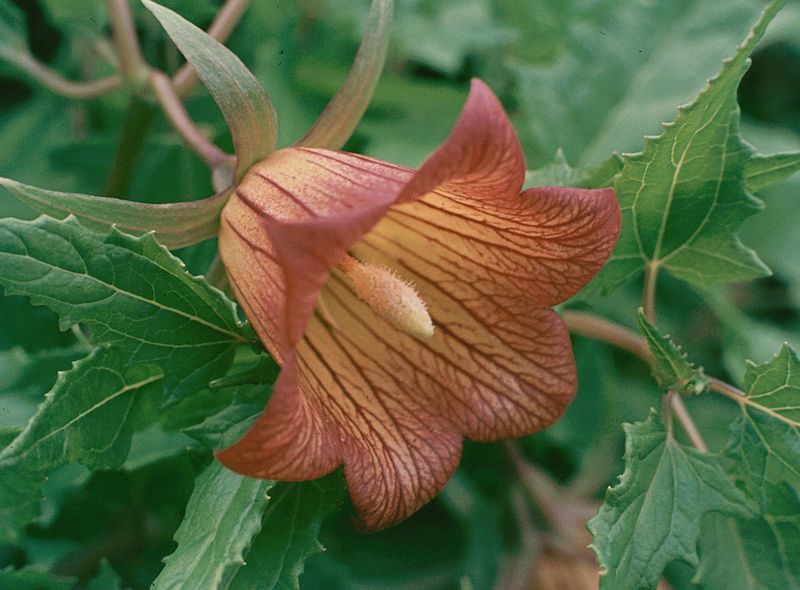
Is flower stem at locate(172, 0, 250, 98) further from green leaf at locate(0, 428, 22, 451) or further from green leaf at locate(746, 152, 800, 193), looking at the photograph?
green leaf at locate(746, 152, 800, 193)

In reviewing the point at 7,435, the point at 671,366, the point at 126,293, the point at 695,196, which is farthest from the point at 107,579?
the point at 695,196

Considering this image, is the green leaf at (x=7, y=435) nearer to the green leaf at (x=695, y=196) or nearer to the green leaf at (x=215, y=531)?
the green leaf at (x=215, y=531)

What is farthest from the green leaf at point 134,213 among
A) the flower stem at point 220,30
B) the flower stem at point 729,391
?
the flower stem at point 729,391

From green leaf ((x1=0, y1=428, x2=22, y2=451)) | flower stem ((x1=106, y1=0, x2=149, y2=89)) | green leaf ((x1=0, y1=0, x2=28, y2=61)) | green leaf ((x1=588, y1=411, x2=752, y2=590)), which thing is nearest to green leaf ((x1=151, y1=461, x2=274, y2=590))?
green leaf ((x1=0, y1=428, x2=22, y2=451))

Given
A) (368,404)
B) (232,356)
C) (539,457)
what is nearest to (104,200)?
(232,356)

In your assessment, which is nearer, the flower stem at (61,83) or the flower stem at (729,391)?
the flower stem at (729,391)

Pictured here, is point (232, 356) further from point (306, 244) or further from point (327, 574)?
point (327, 574)
